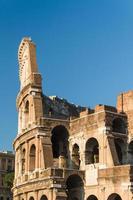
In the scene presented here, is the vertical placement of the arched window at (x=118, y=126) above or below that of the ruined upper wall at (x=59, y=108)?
below

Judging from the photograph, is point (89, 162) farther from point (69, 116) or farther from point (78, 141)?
point (69, 116)

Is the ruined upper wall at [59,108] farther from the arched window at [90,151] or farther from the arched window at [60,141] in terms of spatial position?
the arched window at [90,151]

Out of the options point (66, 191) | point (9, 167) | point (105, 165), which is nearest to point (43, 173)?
point (66, 191)

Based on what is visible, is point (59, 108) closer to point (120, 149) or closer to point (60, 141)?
point (60, 141)

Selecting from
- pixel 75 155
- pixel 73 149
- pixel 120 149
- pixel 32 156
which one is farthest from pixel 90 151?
Result: pixel 32 156

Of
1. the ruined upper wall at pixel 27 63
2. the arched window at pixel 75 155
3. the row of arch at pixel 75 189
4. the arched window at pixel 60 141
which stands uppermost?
the ruined upper wall at pixel 27 63

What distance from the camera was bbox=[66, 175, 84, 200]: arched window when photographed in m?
40.2

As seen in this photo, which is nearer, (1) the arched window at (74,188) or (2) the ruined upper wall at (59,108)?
(1) the arched window at (74,188)

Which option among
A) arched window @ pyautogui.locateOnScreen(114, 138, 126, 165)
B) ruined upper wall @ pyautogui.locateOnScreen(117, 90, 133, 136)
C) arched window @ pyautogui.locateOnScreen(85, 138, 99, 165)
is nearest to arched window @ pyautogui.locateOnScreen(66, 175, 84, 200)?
arched window @ pyautogui.locateOnScreen(85, 138, 99, 165)

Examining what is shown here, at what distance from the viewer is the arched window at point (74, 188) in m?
40.2

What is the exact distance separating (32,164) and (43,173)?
427cm

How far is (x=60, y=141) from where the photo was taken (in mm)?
45094

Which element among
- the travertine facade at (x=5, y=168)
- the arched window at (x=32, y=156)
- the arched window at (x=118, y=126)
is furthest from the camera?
the travertine facade at (x=5, y=168)

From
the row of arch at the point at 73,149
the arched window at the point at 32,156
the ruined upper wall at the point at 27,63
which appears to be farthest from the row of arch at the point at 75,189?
the ruined upper wall at the point at 27,63
